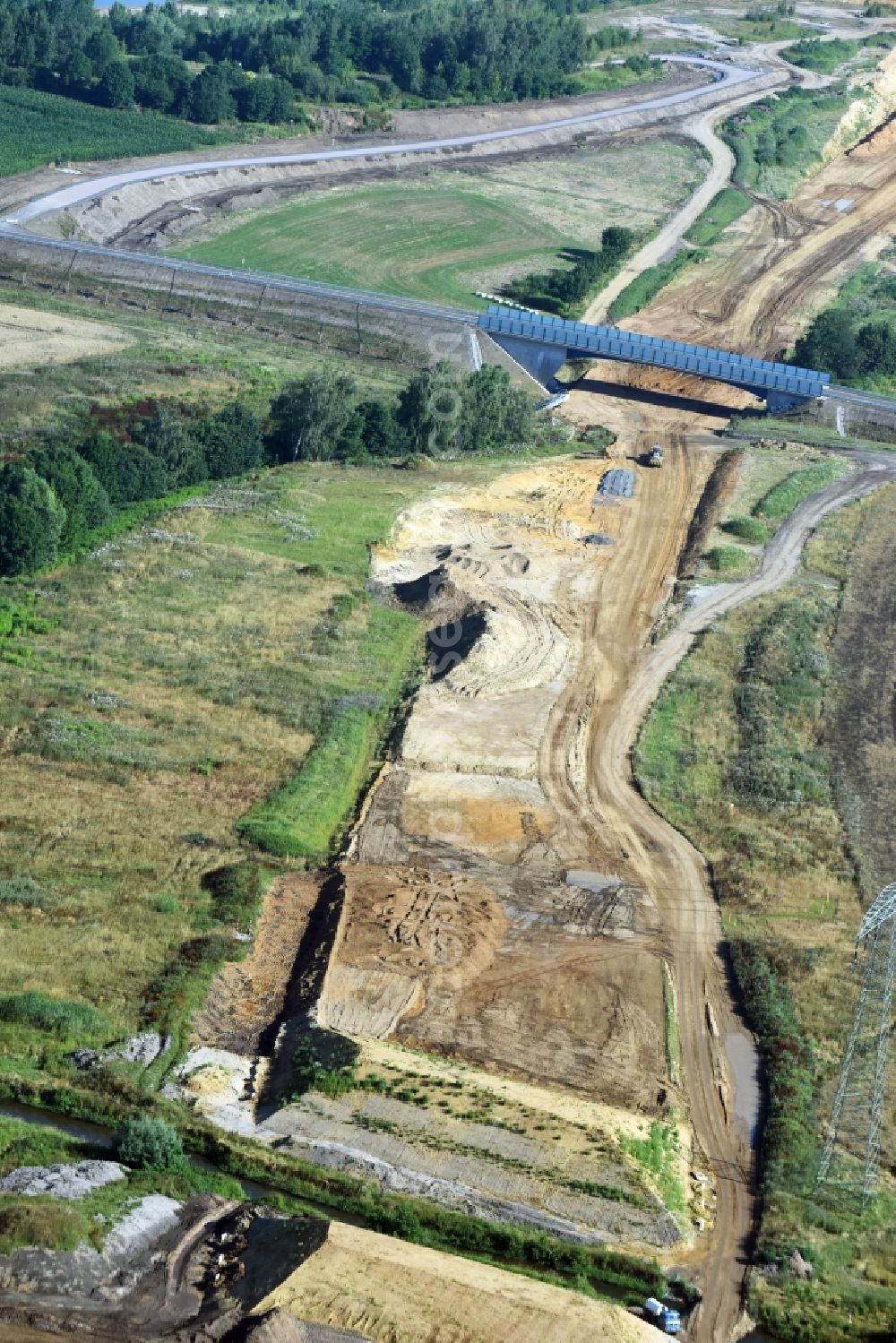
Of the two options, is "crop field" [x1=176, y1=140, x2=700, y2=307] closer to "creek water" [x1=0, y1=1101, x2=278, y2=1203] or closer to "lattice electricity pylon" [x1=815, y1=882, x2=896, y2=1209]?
"lattice electricity pylon" [x1=815, y1=882, x2=896, y2=1209]

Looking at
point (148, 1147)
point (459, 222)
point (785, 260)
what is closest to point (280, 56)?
point (459, 222)

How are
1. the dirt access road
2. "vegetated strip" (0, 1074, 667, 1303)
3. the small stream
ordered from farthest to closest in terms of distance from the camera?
1. the dirt access road
2. the small stream
3. "vegetated strip" (0, 1074, 667, 1303)

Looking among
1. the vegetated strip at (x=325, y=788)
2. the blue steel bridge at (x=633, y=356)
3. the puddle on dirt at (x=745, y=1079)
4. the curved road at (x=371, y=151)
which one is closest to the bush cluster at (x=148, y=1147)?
the puddle on dirt at (x=745, y=1079)

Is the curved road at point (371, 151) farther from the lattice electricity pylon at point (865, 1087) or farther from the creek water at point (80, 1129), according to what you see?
the lattice electricity pylon at point (865, 1087)

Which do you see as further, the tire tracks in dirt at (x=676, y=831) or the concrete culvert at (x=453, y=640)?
the concrete culvert at (x=453, y=640)

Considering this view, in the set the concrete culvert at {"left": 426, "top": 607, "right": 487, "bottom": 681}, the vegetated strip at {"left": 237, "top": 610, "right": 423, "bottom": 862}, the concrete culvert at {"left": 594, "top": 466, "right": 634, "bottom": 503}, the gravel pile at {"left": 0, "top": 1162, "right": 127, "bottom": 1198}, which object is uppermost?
the concrete culvert at {"left": 594, "top": 466, "right": 634, "bottom": 503}

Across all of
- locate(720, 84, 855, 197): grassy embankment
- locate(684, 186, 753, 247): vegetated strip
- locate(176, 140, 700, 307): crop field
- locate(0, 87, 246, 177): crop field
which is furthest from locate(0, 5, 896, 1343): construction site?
locate(720, 84, 855, 197): grassy embankment

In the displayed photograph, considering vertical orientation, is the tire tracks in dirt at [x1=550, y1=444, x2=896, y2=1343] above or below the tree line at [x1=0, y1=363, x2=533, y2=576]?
below

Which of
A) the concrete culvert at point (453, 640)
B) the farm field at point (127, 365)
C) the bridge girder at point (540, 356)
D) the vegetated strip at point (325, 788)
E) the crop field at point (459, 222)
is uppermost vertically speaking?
the crop field at point (459, 222)
